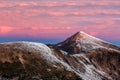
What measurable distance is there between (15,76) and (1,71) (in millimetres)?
7460

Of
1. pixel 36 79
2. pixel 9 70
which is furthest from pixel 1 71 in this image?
pixel 36 79

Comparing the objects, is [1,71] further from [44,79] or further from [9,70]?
[44,79]

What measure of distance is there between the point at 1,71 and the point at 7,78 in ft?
22.3

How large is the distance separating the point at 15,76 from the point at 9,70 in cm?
572

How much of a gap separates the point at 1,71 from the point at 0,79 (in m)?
8.99

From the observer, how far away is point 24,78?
194 m

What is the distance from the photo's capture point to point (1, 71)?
197375mm

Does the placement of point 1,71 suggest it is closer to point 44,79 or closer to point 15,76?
point 15,76

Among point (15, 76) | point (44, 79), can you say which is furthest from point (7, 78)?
point (44, 79)

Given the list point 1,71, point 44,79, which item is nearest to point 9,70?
point 1,71

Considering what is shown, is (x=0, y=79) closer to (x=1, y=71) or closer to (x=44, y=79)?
(x=1, y=71)

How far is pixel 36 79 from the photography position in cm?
19575

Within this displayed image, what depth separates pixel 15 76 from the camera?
639ft

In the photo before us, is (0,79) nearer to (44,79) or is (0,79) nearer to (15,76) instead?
(15,76)
